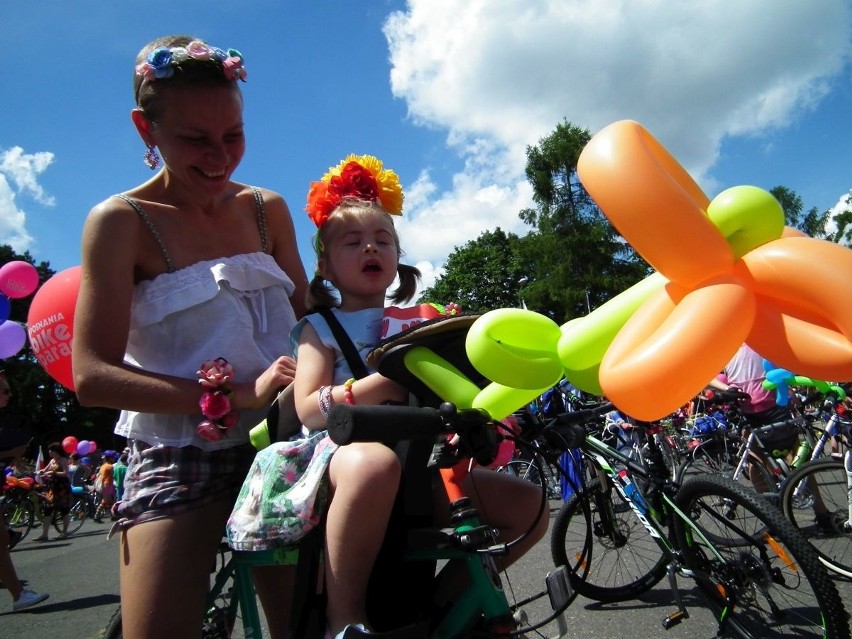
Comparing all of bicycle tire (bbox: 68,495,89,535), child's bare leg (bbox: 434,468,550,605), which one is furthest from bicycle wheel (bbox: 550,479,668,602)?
bicycle tire (bbox: 68,495,89,535)

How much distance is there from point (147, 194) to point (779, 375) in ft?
13.8

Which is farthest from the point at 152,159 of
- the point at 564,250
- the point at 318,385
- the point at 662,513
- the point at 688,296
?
the point at 564,250

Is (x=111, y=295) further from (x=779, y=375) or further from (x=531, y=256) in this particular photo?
(x=531, y=256)

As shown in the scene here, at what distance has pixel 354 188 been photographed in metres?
1.94

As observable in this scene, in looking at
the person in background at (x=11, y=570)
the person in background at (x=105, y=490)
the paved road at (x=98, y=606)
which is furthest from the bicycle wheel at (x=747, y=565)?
the person in background at (x=105, y=490)

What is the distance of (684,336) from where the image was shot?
81cm

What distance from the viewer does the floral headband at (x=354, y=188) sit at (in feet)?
6.32

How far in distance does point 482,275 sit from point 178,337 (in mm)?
34669

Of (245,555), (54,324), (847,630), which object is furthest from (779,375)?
(54,324)

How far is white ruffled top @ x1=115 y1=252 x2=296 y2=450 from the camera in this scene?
1.71 meters

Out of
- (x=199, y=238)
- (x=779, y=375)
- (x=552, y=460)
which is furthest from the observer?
(x=779, y=375)

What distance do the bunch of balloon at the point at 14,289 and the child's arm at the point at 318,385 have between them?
5.73m

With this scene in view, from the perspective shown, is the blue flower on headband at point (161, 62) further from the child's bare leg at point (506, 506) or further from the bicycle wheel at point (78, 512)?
the bicycle wheel at point (78, 512)

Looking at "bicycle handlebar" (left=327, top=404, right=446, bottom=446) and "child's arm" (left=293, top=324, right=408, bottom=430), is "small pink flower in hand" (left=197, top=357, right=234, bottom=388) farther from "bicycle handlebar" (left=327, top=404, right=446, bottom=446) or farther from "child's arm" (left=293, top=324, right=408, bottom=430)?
"bicycle handlebar" (left=327, top=404, right=446, bottom=446)
